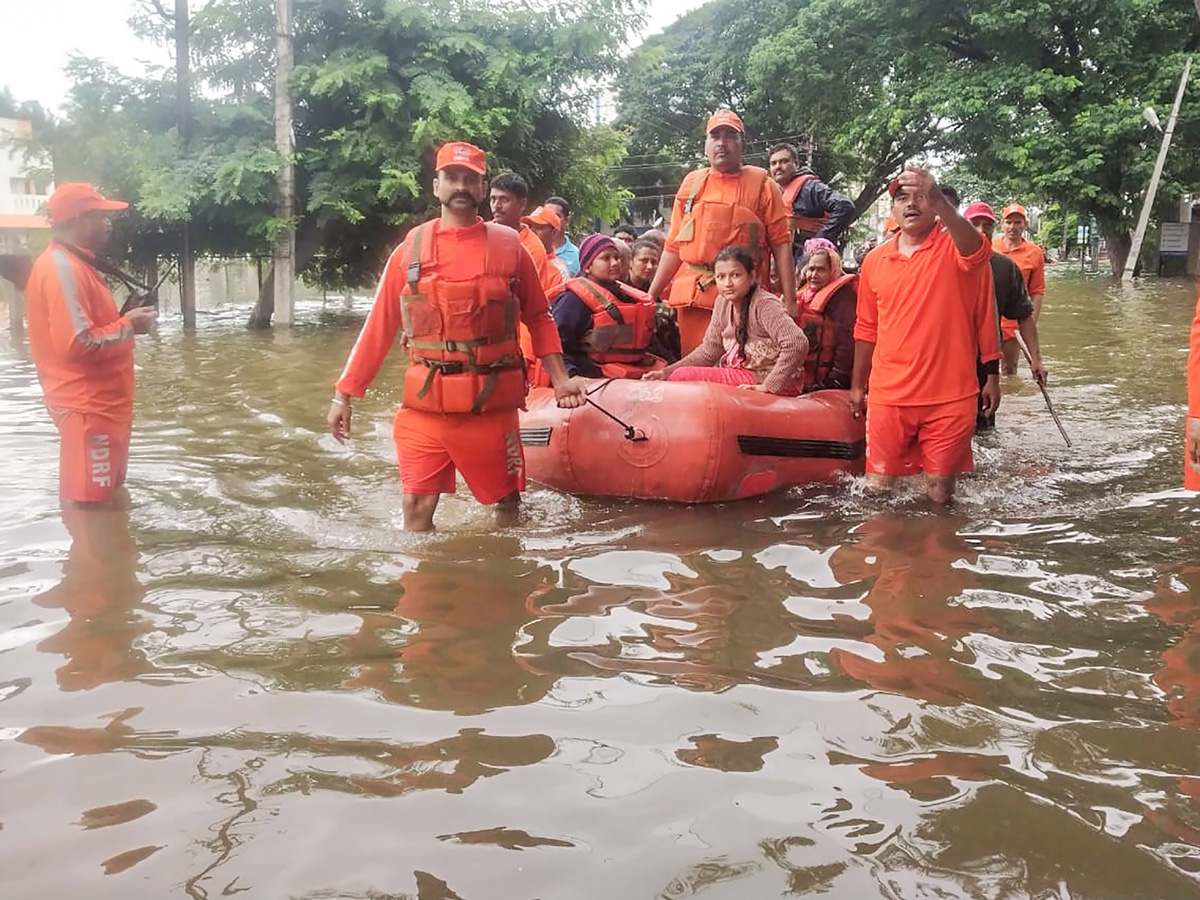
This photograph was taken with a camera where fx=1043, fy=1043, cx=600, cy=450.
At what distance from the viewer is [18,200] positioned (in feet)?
Answer: 57.7

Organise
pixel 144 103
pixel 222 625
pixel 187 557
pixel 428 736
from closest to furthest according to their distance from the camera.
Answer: pixel 428 736 < pixel 222 625 < pixel 187 557 < pixel 144 103

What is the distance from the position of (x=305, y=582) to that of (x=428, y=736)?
1.53 metres

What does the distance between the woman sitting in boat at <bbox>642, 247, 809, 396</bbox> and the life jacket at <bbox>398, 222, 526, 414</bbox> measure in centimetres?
155

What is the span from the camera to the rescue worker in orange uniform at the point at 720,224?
6.18m

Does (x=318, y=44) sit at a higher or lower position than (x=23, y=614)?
higher

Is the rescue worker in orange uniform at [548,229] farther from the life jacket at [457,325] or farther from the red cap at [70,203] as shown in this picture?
the red cap at [70,203]

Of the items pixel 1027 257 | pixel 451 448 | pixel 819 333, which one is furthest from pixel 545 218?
pixel 1027 257

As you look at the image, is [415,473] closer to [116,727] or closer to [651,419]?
[651,419]

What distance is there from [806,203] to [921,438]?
10.1 feet

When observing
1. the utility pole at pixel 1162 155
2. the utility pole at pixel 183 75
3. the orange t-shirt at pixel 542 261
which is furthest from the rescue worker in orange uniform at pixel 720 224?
the utility pole at pixel 1162 155

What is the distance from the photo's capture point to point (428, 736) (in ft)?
9.02

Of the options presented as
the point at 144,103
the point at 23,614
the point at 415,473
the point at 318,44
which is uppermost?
the point at 318,44

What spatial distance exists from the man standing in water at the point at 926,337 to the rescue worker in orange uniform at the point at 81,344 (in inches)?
141

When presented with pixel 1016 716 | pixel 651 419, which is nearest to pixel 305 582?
pixel 651 419
